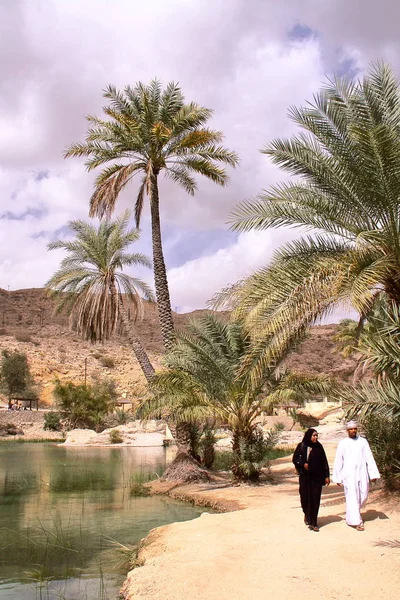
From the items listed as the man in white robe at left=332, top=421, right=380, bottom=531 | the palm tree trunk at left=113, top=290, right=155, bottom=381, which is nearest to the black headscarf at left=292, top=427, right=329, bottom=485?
the man in white robe at left=332, top=421, right=380, bottom=531

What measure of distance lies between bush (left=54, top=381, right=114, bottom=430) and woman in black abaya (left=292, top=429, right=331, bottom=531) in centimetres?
3310

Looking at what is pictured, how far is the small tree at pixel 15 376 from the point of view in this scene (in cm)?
5462

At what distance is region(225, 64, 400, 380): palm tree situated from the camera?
901 centimetres

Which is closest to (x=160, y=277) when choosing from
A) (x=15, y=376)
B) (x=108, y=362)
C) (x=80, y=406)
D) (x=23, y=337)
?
(x=80, y=406)

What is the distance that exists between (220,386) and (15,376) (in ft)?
146

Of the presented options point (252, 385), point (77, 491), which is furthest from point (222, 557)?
point (77, 491)

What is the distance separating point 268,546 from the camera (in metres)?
7.07

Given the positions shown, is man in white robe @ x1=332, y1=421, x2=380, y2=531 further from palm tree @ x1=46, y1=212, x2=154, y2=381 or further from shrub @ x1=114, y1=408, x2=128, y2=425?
shrub @ x1=114, y1=408, x2=128, y2=425

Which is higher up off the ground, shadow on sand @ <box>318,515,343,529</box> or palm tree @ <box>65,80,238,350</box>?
palm tree @ <box>65,80,238,350</box>

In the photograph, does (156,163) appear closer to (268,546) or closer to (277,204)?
(277,204)

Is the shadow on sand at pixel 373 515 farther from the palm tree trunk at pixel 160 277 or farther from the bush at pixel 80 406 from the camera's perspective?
the bush at pixel 80 406

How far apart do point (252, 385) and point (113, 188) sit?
25.1 ft

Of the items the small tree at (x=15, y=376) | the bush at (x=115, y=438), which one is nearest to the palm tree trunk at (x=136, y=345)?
the bush at (x=115, y=438)

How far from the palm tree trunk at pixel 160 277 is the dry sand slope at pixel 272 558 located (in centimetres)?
809
